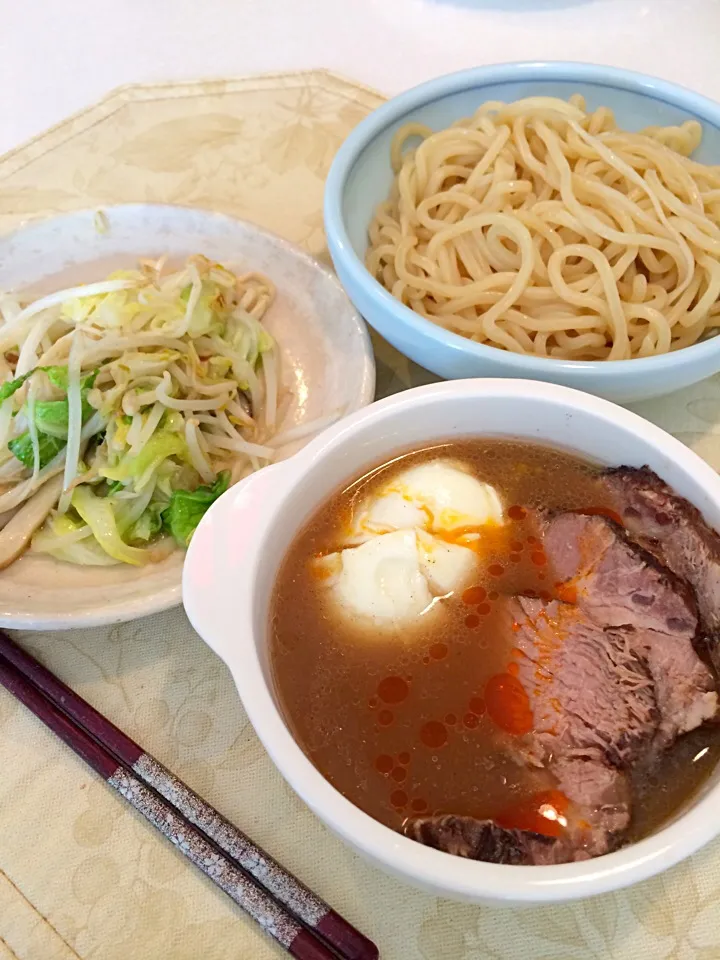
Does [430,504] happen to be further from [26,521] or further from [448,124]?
[448,124]

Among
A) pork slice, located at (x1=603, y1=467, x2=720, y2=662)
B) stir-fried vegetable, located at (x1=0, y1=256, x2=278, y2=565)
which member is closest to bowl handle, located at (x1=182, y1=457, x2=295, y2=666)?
stir-fried vegetable, located at (x1=0, y1=256, x2=278, y2=565)

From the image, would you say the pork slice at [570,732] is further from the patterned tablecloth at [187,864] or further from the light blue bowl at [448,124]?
the light blue bowl at [448,124]

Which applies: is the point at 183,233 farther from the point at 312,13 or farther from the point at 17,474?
the point at 312,13

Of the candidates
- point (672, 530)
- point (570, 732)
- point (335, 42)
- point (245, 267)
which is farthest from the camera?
point (335, 42)

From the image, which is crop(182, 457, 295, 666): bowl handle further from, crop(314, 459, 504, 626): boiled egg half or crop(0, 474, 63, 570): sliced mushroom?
crop(0, 474, 63, 570): sliced mushroom

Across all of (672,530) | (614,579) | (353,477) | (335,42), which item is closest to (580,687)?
(614,579)

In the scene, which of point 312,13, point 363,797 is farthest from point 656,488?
point 312,13

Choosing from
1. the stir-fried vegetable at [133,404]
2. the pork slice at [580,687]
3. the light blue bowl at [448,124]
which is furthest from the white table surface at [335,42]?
the pork slice at [580,687]
